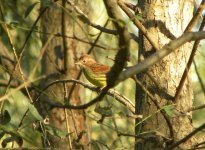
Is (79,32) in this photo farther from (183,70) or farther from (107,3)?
(107,3)

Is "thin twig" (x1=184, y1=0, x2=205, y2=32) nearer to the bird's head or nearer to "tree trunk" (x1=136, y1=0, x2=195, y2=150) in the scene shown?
"tree trunk" (x1=136, y1=0, x2=195, y2=150)

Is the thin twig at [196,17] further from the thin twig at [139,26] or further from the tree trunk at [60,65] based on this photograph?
the tree trunk at [60,65]

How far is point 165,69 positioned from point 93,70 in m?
1.98

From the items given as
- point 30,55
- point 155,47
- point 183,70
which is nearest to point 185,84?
point 183,70

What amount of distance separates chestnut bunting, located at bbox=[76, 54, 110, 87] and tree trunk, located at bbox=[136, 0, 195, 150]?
170 cm

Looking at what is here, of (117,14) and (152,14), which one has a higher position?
(152,14)

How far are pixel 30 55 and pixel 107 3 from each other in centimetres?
460

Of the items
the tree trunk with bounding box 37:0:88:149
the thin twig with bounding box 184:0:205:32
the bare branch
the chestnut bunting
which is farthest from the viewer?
the tree trunk with bounding box 37:0:88:149

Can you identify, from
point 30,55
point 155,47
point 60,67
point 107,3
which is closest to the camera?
point 107,3

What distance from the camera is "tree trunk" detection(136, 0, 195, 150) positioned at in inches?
135

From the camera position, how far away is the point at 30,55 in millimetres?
Answer: 6680

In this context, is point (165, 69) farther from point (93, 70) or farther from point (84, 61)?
point (84, 61)

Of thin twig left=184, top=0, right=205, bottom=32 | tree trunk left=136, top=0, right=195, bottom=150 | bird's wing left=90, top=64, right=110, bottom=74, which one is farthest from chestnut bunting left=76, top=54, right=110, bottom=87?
thin twig left=184, top=0, right=205, bottom=32

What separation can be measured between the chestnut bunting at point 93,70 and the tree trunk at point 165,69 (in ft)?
5.57
